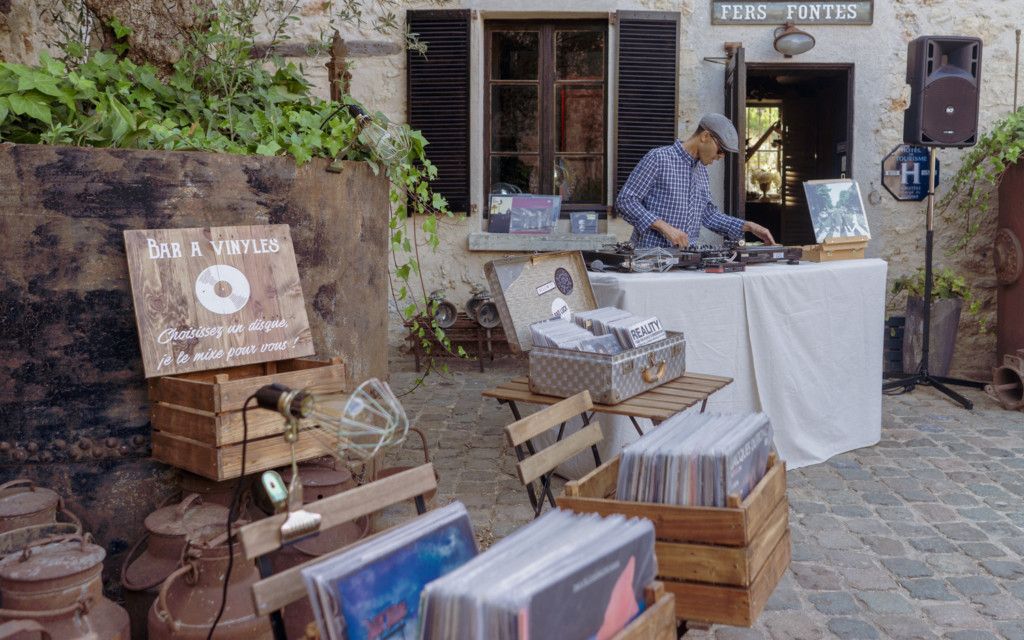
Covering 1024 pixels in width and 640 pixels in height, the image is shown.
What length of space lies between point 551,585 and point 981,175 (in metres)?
6.91

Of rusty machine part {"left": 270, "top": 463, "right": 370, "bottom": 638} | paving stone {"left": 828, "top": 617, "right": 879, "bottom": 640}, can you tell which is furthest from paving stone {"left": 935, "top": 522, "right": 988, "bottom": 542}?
rusty machine part {"left": 270, "top": 463, "right": 370, "bottom": 638}

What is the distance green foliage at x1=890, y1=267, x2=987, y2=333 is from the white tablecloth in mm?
2460

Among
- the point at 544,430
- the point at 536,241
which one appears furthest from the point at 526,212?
the point at 544,430

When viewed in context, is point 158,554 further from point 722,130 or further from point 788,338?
point 722,130

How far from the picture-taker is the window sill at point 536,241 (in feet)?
26.1

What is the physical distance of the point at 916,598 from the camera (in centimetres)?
343

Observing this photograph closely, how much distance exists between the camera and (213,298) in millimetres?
3188

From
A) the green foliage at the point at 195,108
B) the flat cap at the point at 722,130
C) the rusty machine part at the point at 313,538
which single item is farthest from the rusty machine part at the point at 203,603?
the flat cap at the point at 722,130

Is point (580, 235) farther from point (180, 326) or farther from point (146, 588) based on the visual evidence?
point (146, 588)

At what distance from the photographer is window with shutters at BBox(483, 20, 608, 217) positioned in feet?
26.7

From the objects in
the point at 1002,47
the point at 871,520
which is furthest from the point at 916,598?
the point at 1002,47

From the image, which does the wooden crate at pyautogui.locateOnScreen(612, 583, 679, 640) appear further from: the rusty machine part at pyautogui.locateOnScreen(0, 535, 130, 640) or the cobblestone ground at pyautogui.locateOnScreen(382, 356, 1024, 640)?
the rusty machine part at pyautogui.locateOnScreen(0, 535, 130, 640)

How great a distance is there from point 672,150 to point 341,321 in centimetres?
244

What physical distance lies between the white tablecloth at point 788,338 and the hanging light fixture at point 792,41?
9.46 feet
